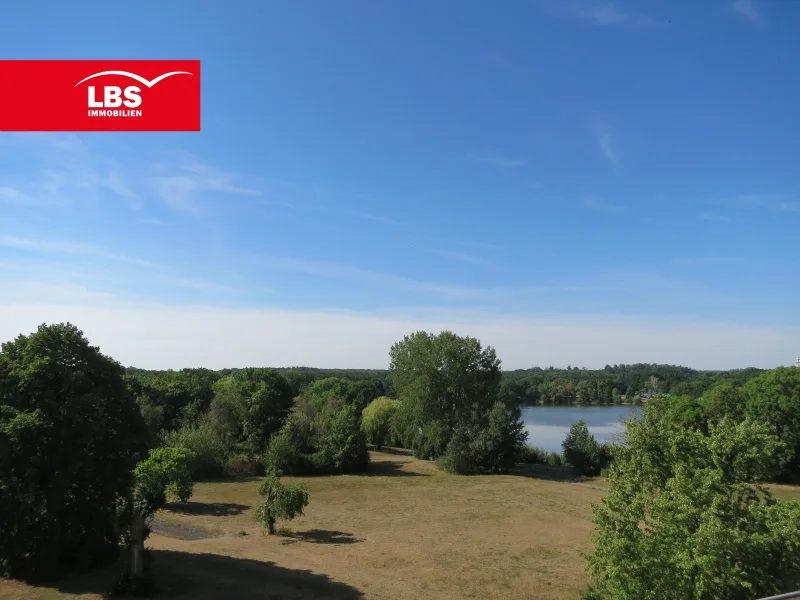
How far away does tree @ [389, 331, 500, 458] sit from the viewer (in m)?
41.8

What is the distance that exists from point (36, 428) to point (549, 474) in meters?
35.1

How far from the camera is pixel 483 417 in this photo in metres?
39.2

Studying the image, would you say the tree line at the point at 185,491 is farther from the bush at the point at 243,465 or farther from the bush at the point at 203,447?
the bush at the point at 243,465

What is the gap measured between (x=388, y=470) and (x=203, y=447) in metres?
13.1

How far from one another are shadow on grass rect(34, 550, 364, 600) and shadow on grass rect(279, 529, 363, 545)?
354cm

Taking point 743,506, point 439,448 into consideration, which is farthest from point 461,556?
point 439,448

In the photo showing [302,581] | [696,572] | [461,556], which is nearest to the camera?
[696,572]

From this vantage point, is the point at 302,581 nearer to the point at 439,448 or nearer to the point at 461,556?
the point at 461,556

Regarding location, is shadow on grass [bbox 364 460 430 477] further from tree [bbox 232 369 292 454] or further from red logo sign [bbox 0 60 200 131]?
red logo sign [bbox 0 60 200 131]

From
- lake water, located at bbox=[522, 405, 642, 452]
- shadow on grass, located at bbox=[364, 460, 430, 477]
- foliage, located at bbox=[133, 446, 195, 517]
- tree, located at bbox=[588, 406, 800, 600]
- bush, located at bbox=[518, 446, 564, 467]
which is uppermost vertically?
tree, located at bbox=[588, 406, 800, 600]

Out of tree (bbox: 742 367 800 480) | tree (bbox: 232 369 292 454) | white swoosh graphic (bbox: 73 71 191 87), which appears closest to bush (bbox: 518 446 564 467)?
tree (bbox: 742 367 800 480)

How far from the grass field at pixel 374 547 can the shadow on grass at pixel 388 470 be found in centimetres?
542

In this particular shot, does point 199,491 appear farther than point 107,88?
Yes

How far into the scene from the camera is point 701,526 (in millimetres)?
8891
